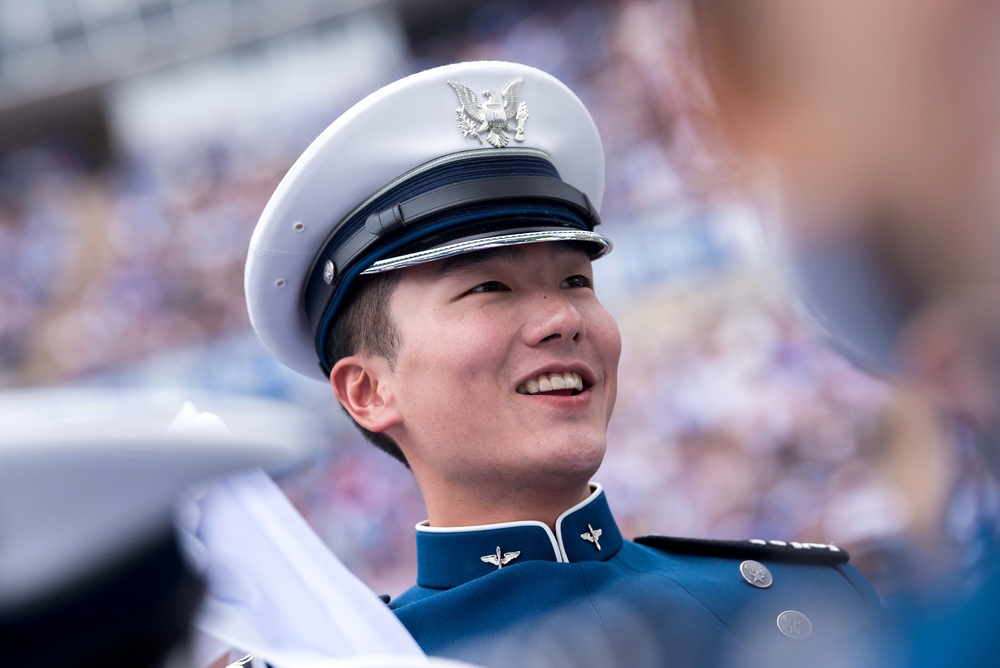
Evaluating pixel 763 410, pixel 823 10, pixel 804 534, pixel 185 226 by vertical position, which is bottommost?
pixel 804 534

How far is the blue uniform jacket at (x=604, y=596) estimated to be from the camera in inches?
63.6

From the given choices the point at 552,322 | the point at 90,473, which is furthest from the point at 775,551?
Result: the point at 90,473

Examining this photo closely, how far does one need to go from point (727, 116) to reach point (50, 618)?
620mm

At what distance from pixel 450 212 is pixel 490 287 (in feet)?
0.55

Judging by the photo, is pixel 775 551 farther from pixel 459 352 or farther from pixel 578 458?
pixel 459 352

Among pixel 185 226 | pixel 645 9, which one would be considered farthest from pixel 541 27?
pixel 185 226

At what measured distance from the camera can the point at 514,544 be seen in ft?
5.95

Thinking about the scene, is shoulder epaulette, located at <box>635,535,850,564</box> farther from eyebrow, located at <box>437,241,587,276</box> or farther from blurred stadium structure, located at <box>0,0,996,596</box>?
blurred stadium structure, located at <box>0,0,996,596</box>

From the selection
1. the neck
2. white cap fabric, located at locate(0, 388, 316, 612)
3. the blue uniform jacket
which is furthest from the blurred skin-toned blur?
the neck

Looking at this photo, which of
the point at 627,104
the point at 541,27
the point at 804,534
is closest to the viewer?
the point at 804,534

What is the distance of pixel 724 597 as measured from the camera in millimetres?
1767

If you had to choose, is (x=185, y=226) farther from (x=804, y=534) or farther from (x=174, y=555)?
(x=174, y=555)

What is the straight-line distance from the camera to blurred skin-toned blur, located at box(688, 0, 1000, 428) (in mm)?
509

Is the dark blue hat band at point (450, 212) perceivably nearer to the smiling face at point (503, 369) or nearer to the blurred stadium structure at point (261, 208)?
the smiling face at point (503, 369)
